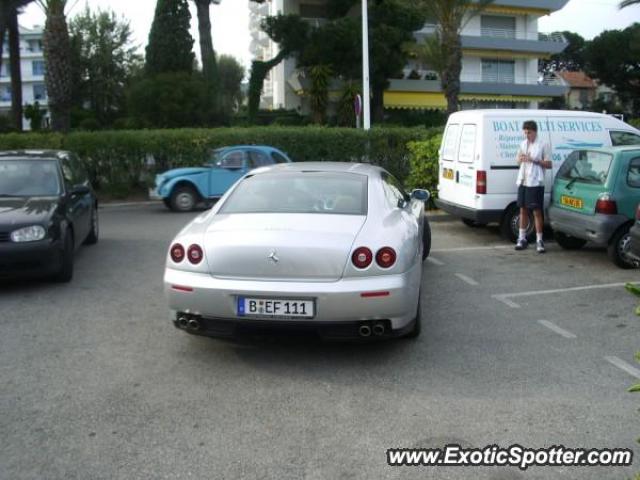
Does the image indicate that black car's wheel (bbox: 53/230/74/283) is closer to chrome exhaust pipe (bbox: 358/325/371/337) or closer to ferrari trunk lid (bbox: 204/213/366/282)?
ferrari trunk lid (bbox: 204/213/366/282)

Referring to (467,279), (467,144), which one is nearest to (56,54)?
(467,144)

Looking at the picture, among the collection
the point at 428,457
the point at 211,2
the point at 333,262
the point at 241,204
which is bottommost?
the point at 428,457

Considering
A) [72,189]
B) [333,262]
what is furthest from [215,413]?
[72,189]

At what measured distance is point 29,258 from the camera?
7109mm

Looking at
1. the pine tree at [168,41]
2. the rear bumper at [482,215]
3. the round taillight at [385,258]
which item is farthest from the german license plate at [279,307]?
the pine tree at [168,41]

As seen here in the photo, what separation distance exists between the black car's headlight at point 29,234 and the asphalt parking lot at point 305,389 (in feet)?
2.03

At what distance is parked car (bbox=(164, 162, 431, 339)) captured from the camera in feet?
15.2

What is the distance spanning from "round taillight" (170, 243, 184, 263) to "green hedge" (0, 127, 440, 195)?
1267 cm

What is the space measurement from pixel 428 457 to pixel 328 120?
35944mm

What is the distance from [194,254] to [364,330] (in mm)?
1374

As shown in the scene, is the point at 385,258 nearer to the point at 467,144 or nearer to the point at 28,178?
the point at 28,178

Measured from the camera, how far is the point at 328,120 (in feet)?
127

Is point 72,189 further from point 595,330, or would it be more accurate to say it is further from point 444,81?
point 444,81

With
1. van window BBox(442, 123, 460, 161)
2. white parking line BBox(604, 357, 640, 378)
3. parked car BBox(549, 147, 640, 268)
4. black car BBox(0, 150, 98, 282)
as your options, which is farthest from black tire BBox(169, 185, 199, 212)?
white parking line BBox(604, 357, 640, 378)
